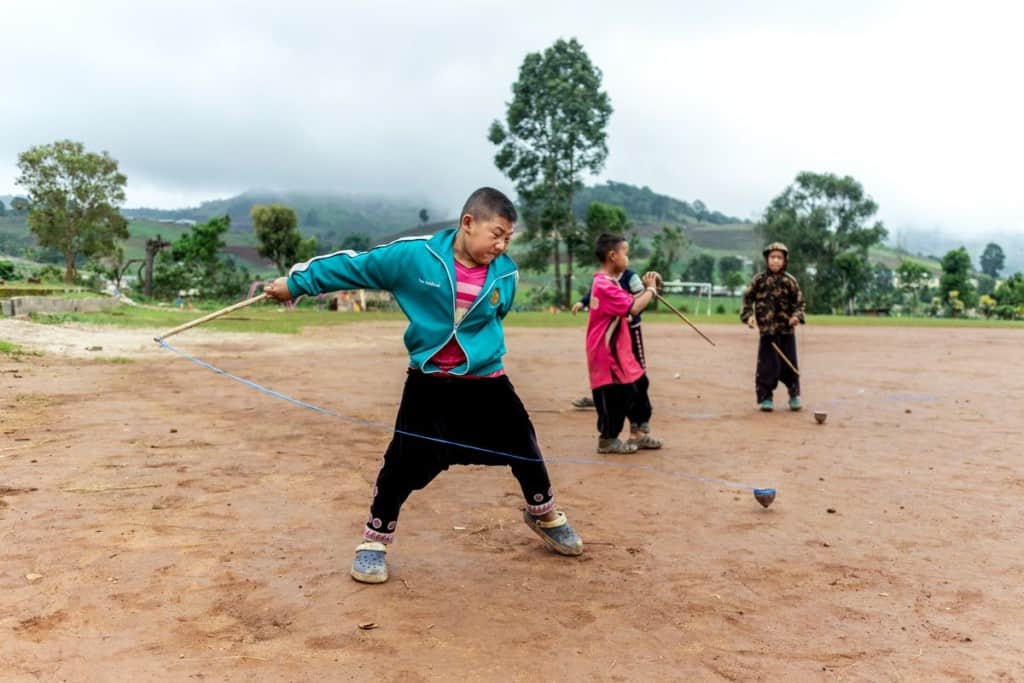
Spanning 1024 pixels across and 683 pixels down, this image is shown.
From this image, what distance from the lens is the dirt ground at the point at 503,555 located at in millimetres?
3371

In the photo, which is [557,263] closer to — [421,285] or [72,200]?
[72,200]

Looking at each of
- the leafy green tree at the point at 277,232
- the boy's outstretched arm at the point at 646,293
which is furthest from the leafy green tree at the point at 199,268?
the boy's outstretched arm at the point at 646,293

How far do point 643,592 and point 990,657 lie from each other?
1.53m

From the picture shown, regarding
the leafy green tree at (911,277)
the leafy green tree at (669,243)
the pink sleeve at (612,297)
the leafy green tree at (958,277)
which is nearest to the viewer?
the pink sleeve at (612,297)

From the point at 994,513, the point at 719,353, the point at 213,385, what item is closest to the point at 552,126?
the point at 719,353

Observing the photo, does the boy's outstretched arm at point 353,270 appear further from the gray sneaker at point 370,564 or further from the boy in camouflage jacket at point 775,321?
the boy in camouflage jacket at point 775,321

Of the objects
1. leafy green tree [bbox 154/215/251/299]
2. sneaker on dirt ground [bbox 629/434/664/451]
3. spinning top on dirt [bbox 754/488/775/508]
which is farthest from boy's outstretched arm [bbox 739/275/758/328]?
leafy green tree [bbox 154/215/251/299]

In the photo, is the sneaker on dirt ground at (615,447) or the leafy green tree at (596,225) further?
the leafy green tree at (596,225)

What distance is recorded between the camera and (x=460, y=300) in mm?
4305

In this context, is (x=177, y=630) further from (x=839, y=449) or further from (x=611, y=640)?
(x=839, y=449)

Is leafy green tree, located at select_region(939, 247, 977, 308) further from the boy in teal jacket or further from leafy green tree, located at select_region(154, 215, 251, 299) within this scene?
the boy in teal jacket

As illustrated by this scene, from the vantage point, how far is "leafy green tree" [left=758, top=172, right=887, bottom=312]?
72938mm

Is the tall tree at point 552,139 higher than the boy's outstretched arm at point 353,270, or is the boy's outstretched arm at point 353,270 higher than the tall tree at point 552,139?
the tall tree at point 552,139

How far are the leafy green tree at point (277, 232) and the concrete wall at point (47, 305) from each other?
28022mm
